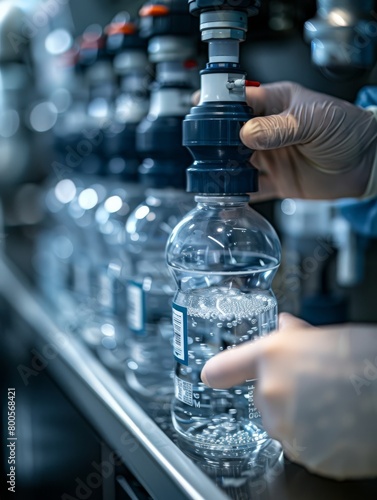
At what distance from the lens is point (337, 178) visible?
1227 millimetres

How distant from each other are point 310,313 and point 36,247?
1172 mm

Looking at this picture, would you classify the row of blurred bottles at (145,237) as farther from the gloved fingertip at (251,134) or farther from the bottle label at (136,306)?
the gloved fingertip at (251,134)

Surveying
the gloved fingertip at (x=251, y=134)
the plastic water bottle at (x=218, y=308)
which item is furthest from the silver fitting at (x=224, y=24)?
the plastic water bottle at (x=218, y=308)

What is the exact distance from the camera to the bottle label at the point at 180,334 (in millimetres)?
924

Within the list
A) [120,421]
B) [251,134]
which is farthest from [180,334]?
[251,134]

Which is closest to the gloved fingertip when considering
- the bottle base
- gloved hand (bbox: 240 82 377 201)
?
gloved hand (bbox: 240 82 377 201)

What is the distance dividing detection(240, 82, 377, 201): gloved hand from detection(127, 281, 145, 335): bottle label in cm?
27

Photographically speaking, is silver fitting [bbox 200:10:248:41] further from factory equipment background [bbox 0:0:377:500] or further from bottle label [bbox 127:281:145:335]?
bottle label [bbox 127:281:145:335]

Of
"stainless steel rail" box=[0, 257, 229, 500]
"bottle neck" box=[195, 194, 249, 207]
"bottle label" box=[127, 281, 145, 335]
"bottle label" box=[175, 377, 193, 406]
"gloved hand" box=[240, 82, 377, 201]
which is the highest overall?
"gloved hand" box=[240, 82, 377, 201]

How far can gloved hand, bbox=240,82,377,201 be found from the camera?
0.99 m

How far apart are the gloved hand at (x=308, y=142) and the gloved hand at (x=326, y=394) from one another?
A: 29 centimetres

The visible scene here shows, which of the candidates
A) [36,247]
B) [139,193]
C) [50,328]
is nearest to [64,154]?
[36,247]

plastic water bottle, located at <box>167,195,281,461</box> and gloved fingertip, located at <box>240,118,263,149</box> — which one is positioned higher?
gloved fingertip, located at <box>240,118,263,149</box>

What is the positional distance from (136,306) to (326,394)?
51cm
